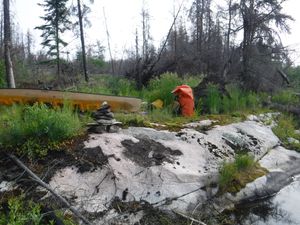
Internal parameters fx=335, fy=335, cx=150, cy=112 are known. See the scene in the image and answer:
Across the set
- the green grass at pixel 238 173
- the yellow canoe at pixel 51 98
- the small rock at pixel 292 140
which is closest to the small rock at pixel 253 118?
the small rock at pixel 292 140

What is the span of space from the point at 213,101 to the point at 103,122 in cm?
370

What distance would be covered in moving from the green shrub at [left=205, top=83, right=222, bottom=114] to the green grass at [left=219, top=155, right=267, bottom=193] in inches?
98.9

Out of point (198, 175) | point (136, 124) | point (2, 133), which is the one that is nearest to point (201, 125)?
point (136, 124)

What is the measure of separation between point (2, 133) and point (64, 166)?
0.94 meters

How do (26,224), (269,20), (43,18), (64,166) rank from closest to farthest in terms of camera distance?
(26,224)
(64,166)
(269,20)
(43,18)

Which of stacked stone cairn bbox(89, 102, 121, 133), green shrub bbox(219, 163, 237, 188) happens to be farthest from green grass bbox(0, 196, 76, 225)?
green shrub bbox(219, 163, 237, 188)

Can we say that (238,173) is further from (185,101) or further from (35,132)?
(35,132)

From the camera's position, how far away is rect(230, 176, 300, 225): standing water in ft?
13.8

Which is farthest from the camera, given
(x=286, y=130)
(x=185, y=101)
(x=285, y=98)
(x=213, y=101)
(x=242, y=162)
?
(x=285, y=98)

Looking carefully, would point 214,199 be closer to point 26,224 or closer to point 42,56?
point 26,224

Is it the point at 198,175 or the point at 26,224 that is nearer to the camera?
the point at 26,224

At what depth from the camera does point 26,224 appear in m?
2.93

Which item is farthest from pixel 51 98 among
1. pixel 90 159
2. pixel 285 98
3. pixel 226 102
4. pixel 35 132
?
pixel 285 98

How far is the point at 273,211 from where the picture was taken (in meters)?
4.51
